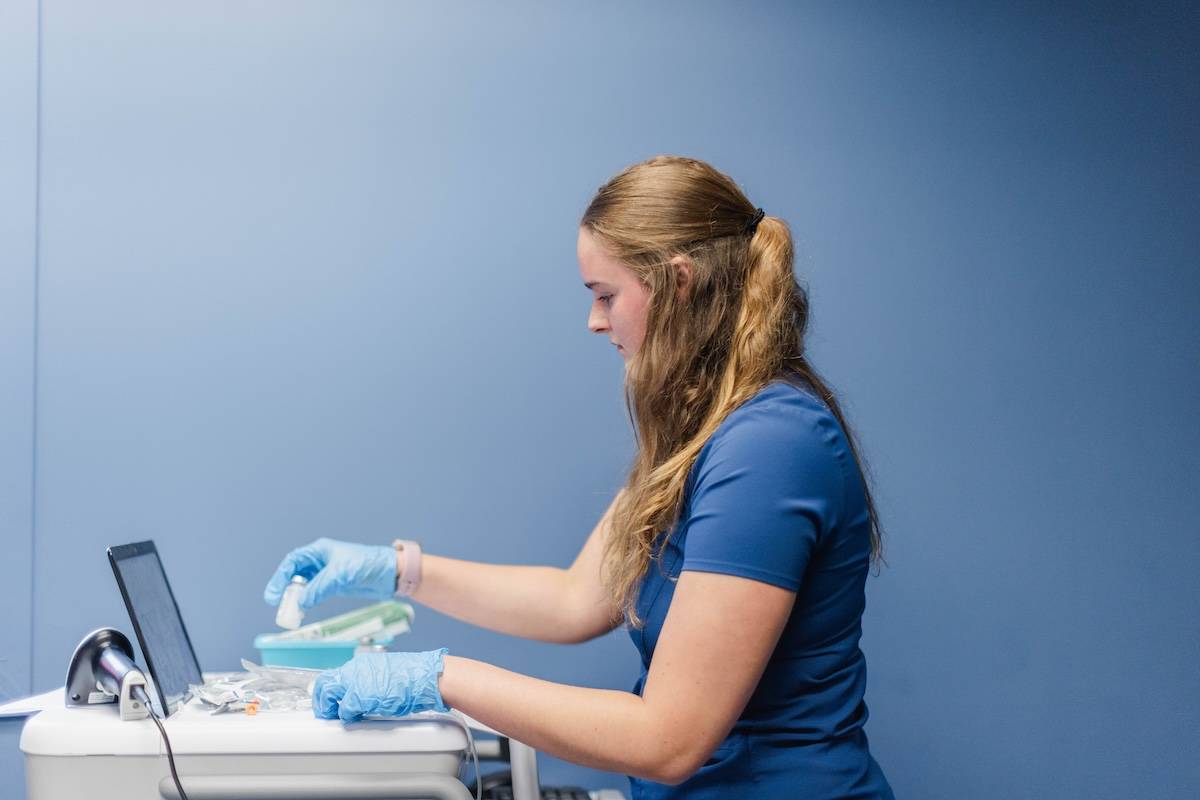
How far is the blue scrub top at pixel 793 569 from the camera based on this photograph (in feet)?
3.07

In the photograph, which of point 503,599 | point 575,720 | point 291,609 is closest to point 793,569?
point 575,720

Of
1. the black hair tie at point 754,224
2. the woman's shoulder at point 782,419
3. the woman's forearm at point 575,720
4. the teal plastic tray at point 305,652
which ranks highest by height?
the black hair tie at point 754,224

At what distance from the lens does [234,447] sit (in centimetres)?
151

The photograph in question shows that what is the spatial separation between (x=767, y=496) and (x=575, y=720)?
10.9 inches

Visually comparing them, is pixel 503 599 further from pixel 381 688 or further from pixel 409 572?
pixel 381 688

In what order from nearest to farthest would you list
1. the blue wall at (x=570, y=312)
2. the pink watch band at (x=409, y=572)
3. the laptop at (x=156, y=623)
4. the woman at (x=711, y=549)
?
1. the woman at (x=711, y=549)
2. the laptop at (x=156, y=623)
3. the pink watch band at (x=409, y=572)
4. the blue wall at (x=570, y=312)

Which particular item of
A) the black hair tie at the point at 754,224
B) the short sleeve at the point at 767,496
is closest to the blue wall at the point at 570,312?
the black hair tie at the point at 754,224

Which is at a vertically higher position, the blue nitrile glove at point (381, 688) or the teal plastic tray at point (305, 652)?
the blue nitrile glove at point (381, 688)

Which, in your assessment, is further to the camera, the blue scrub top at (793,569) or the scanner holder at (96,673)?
the scanner holder at (96,673)

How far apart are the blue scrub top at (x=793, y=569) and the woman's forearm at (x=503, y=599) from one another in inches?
14.5

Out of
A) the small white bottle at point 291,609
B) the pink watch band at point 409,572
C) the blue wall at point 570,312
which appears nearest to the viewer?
the small white bottle at point 291,609

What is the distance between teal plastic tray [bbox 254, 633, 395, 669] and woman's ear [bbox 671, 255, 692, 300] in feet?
2.10

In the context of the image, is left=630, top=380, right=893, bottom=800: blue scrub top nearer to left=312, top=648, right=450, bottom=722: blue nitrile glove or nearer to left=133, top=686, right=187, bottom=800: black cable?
left=312, top=648, right=450, bottom=722: blue nitrile glove

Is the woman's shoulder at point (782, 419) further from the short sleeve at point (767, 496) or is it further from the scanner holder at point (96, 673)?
the scanner holder at point (96, 673)
